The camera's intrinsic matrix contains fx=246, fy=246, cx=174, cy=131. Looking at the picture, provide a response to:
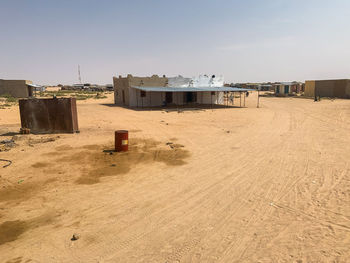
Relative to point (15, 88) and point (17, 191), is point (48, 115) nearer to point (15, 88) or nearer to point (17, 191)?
point (17, 191)

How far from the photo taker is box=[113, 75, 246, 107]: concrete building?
2822cm

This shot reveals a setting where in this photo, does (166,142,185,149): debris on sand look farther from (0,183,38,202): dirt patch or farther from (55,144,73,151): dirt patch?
(0,183,38,202): dirt patch

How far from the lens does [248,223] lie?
4.62 meters

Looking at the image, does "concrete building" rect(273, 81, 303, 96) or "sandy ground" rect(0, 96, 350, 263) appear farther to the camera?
"concrete building" rect(273, 81, 303, 96)

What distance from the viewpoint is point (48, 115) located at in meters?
12.8

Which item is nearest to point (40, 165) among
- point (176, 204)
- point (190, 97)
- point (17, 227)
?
point (17, 227)

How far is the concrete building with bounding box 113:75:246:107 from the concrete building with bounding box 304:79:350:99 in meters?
21.8

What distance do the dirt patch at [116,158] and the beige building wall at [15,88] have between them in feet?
122

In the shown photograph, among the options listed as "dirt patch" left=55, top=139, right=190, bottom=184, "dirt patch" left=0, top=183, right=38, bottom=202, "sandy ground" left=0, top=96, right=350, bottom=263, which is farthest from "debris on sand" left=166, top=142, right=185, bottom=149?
"dirt patch" left=0, top=183, right=38, bottom=202

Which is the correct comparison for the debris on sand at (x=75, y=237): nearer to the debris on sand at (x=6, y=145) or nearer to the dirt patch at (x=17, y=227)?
the dirt patch at (x=17, y=227)

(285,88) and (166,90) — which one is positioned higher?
(285,88)

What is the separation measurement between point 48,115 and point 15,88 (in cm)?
3401

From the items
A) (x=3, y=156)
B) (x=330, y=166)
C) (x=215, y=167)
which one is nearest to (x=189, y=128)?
(x=215, y=167)

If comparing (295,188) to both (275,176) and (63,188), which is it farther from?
(63,188)
